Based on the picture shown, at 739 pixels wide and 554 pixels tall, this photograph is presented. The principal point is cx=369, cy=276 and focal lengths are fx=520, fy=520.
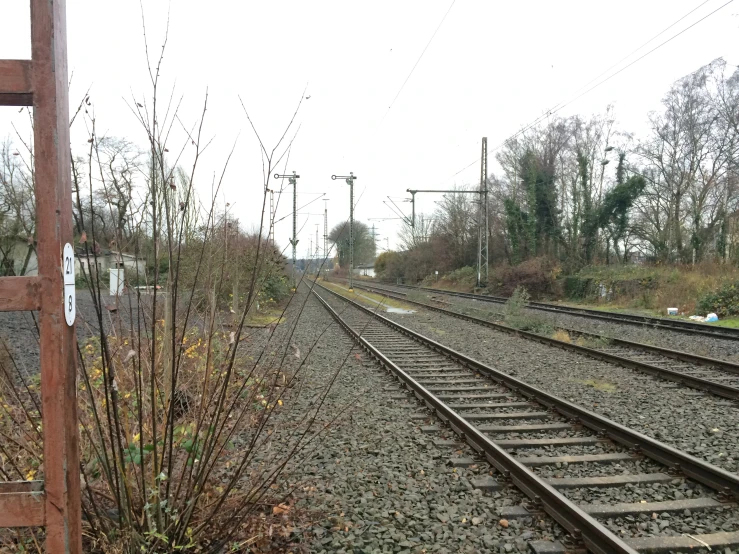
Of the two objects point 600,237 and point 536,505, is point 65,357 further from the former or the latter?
point 600,237

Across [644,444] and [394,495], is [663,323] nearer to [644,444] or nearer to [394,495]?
[644,444]

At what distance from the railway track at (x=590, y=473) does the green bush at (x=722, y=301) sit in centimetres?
1428

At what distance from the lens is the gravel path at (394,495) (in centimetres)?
351

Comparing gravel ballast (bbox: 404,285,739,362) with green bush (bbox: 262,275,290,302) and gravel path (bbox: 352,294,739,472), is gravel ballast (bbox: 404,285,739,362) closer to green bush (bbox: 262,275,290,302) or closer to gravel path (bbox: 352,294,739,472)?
gravel path (bbox: 352,294,739,472)

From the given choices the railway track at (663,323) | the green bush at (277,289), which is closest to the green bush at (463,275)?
the railway track at (663,323)

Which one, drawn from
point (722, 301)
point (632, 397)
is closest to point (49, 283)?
point (632, 397)

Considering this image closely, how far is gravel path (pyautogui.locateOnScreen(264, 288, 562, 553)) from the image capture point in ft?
11.5

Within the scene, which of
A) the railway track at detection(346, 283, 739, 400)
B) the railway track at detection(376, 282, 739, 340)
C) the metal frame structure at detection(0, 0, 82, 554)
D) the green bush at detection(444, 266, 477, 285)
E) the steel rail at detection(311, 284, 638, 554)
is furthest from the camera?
the green bush at detection(444, 266, 477, 285)

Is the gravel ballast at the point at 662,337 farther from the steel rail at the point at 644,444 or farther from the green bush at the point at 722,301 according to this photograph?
the steel rail at the point at 644,444

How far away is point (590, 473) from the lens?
461 cm

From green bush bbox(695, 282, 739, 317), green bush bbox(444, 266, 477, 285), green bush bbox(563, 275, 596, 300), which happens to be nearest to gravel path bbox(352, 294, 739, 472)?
green bush bbox(695, 282, 739, 317)

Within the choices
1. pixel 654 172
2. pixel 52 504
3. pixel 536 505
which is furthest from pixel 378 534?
pixel 654 172

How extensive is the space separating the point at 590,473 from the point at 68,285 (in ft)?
14.6

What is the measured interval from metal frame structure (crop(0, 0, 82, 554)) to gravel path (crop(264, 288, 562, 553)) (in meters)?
1.82
